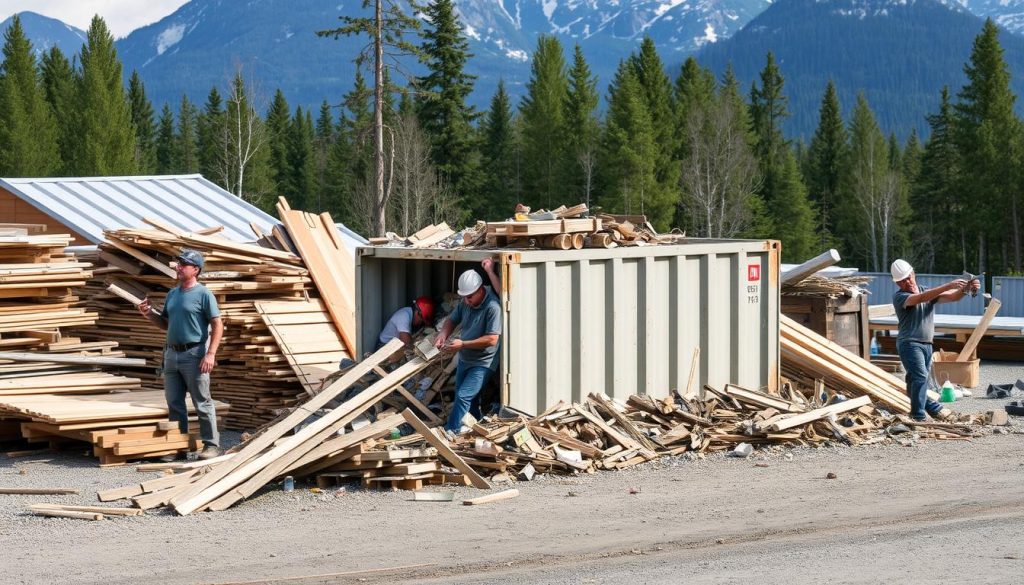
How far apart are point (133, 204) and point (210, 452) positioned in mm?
10859

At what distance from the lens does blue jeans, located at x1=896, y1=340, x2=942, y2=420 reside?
13.8m

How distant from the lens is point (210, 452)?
12.5m

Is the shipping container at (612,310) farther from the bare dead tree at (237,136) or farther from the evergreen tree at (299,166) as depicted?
the evergreen tree at (299,166)

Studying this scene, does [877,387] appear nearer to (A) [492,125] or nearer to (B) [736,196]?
(B) [736,196]

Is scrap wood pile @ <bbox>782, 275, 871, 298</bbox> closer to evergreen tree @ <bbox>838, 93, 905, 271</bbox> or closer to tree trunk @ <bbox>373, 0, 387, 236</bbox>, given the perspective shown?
tree trunk @ <bbox>373, 0, 387, 236</bbox>

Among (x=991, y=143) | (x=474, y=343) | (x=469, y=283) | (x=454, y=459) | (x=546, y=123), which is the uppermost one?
(x=546, y=123)

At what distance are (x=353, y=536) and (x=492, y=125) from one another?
63963 millimetres

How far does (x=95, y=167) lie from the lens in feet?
213

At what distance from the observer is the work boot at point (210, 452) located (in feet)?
40.9

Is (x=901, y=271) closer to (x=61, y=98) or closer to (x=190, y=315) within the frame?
(x=190, y=315)

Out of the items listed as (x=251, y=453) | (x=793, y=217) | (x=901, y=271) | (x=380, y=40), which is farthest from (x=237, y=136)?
(x=251, y=453)

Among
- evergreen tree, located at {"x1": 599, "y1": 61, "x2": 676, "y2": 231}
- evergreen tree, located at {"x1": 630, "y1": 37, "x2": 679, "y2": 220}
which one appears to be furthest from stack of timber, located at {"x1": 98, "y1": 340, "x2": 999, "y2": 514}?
evergreen tree, located at {"x1": 630, "y1": 37, "x2": 679, "y2": 220}

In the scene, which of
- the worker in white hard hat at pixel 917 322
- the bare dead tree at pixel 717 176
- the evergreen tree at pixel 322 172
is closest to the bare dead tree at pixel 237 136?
the evergreen tree at pixel 322 172

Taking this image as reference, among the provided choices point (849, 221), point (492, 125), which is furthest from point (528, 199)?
point (849, 221)
